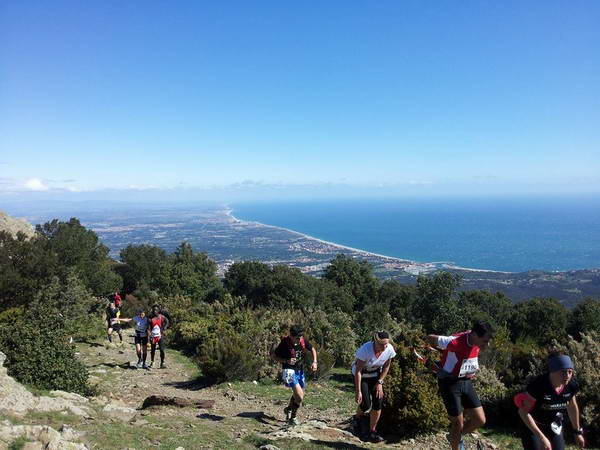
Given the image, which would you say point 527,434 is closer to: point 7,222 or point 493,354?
point 493,354

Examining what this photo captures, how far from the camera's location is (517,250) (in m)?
149

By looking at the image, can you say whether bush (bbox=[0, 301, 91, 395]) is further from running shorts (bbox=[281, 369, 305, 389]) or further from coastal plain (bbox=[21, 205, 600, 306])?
coastal plain (bbox=[21, 205, 600, 306])

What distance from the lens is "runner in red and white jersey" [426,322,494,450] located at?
15.9ft

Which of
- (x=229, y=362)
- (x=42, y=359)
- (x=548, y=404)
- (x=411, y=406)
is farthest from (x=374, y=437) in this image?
(x=42, y=359)

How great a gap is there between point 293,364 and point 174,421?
2.09 metres

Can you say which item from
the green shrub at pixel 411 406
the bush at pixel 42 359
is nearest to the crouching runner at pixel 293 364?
the green shrub at pixel 411 406

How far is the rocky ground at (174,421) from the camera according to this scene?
4907 mm

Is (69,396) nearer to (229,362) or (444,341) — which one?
(229,362)

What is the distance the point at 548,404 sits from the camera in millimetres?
3977

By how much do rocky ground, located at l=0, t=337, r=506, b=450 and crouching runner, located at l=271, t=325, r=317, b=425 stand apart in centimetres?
34

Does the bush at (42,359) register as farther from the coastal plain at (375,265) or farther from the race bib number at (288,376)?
the coastal plain at (375,265)

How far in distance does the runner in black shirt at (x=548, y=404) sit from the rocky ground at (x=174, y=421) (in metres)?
2.52

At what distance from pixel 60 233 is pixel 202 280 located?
41.9ft

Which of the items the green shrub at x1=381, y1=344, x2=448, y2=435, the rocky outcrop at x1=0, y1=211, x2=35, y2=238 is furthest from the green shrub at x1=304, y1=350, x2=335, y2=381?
the rocky outcrop at x1=0, y1=211, x2=35, y2=238
